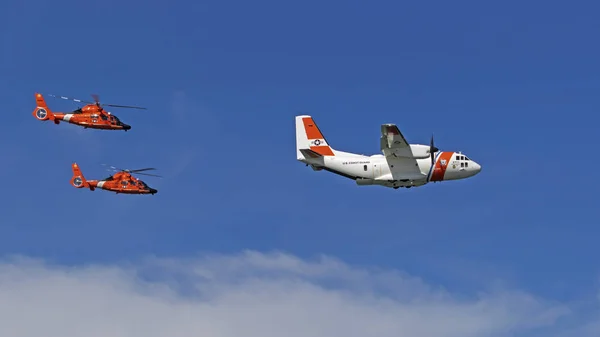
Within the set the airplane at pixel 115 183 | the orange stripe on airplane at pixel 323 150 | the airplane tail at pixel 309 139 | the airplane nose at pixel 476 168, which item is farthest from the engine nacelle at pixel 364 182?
the airplane at pixel 115 183

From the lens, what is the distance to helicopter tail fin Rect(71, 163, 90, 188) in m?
145

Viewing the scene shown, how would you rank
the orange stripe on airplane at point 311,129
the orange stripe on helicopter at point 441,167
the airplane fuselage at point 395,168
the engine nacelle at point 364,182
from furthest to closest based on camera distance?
the orange stripe on airplane at point 311,129
the orange stripe on helicopter at point 441,167
the engine nacelle at point 364,182
the airplane fuselage at point 395,168

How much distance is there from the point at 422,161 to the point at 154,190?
43539mm

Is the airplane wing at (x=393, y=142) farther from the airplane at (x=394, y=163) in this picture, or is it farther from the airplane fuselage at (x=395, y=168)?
the airplane fuselage at (x=395, y=168)


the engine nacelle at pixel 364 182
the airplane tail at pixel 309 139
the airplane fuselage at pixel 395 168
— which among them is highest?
the airplane tail at pixel 309 139

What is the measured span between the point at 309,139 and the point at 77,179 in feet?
122

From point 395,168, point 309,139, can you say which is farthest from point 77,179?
point 395,168

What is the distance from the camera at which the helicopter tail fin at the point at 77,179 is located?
476 ft

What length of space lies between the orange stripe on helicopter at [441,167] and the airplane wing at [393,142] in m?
4.87

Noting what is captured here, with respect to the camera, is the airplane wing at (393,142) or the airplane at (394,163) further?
the airplane at (394,163)

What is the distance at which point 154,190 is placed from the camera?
484ft

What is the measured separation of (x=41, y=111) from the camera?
458ft

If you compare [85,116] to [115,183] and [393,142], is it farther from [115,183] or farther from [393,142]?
[393,142]

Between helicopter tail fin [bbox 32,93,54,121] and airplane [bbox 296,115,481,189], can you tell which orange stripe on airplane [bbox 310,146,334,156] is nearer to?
airplane [bbox 296,115,481,189]
